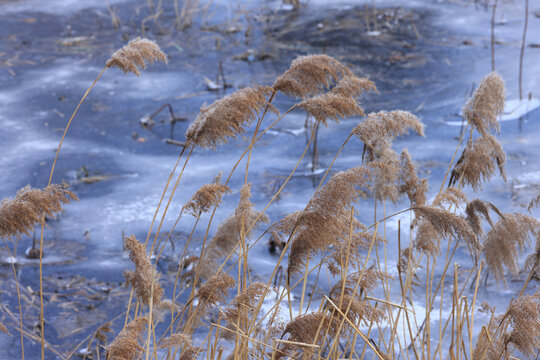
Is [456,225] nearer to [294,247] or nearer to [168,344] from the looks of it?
[294,247]

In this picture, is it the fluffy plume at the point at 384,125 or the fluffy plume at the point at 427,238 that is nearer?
the fluffy plume at the point at 384,125

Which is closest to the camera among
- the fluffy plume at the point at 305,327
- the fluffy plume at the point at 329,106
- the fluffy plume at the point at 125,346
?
the fluffy plume at the point at 125,346

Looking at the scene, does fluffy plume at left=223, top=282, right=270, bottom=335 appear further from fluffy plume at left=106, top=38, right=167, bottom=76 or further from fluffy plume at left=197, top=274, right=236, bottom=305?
fluffy plume at left=106, top=38, right=167, bottom=76

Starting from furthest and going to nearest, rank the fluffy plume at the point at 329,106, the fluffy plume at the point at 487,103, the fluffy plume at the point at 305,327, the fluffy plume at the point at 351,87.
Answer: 1. the fluffy plume at the point at 487,103
2. the fluffy plume at the point at 351,87
3. the fluffy plume at the point at 329,106
4. the fluffy plume at the point at 305,327

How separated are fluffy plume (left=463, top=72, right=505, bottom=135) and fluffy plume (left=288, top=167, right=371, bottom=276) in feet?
2.43

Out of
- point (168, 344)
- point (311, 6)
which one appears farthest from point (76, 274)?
point (311, 6)

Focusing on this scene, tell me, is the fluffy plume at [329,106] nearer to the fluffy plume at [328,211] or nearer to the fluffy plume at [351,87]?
the fluffy plume at [351,87]

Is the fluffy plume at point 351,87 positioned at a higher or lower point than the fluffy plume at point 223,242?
higher

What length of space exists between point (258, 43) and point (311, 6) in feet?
6.49

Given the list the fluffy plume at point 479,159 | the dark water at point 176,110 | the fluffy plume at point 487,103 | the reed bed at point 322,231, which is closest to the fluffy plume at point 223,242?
the reed bed at point 322,231

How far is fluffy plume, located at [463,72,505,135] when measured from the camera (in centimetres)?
228

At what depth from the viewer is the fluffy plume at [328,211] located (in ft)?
5.60

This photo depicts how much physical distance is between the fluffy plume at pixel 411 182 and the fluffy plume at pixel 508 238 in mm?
344

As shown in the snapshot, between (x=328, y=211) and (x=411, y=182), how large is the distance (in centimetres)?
89
